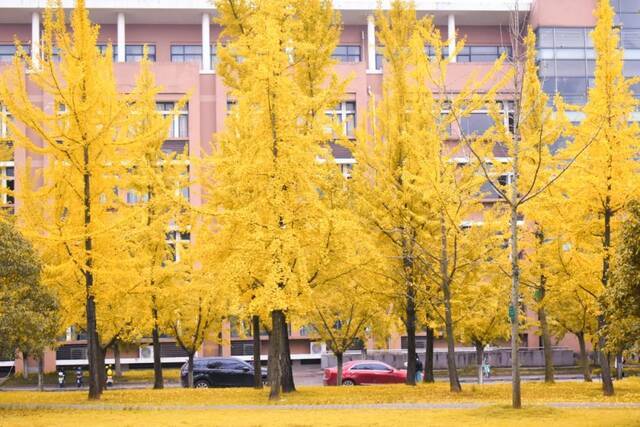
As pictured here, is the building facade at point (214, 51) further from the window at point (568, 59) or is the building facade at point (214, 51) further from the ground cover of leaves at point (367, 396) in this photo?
the ground cover of leaves at point (367, 396)

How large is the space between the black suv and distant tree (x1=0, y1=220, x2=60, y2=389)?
14.2 m

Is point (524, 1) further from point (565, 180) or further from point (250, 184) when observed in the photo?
point (250, 184)

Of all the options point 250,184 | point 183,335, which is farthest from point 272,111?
point 183,335

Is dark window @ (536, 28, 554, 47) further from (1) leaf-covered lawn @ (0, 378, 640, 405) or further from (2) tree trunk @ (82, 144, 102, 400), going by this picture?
(2) tree trunk @ (82, 144, 102, 400)

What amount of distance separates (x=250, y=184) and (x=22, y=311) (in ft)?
20.9

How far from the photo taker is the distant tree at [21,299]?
22516mm

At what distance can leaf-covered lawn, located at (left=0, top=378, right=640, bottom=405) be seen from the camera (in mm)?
23781

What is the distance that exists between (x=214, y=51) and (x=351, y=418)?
47.7 m

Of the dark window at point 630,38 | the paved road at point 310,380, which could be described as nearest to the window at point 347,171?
the paved road at point 310,380

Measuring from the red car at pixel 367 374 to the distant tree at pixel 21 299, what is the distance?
16098mm

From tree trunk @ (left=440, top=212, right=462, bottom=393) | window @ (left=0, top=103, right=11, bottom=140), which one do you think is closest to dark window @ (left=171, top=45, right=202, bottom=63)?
window @ (left=0, top=103, right=11, bottom=140)

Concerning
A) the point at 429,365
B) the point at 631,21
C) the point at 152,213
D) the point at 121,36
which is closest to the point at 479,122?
the point at 631,21

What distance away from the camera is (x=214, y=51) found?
63531mm

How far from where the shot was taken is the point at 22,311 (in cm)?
2273
